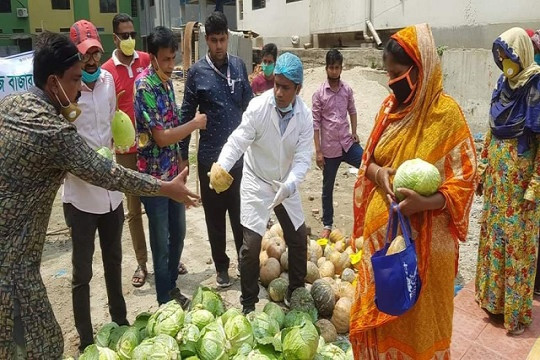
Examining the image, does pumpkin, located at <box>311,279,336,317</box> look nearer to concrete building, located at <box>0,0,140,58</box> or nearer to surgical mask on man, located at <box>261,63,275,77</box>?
surgical mask on man, located at <box>261,63,275,77</box>

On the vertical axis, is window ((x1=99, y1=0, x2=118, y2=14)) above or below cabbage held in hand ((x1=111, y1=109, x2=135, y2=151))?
above

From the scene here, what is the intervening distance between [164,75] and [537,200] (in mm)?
2871

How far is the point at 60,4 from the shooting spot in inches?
1219

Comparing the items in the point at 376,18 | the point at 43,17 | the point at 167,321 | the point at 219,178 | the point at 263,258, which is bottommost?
the point at 263,258

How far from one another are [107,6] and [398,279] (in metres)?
34.8

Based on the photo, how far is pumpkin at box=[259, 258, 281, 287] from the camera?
4219mm

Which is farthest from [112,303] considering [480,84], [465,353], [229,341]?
[480,84]

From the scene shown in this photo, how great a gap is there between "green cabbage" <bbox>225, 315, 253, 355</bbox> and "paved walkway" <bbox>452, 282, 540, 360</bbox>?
1.57 meters

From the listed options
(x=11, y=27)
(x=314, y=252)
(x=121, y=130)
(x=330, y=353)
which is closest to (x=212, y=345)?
(x=330, y=353)

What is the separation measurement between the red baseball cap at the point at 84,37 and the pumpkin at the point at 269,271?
7.49 feet

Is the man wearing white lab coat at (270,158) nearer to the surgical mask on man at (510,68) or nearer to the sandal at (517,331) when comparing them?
the surgical mask on man at (510,68)

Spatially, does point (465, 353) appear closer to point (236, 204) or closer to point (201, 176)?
point (236, 204)

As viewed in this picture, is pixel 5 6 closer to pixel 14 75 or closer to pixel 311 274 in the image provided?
pixel 14 75

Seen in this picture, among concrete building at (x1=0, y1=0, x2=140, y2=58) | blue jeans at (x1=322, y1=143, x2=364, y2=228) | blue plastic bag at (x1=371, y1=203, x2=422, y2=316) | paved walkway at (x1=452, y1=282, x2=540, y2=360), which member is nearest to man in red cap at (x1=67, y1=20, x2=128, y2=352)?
blue plastic bag at (x1=371, y1=203, x2=422, y2=316)
